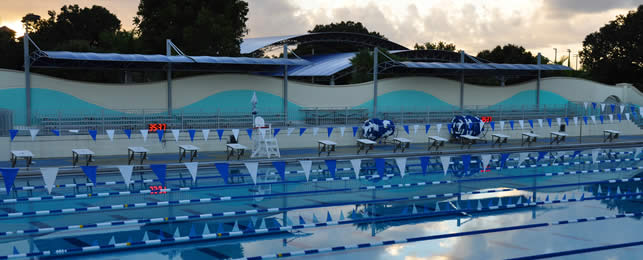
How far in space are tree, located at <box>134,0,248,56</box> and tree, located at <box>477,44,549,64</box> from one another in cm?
2907

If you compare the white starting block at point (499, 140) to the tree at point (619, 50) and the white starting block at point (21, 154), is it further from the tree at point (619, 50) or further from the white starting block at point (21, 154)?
the tree at point (619, 50)

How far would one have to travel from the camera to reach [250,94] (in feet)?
98.2

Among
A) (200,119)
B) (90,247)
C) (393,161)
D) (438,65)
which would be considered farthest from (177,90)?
(90,247)

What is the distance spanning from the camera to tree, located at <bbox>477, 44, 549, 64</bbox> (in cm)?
5916

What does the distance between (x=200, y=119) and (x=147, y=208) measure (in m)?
13.2

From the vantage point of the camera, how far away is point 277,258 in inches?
415

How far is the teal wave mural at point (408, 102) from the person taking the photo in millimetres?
33156

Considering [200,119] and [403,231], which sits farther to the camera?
[200,119]

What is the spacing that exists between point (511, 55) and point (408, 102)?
2968 centimetres

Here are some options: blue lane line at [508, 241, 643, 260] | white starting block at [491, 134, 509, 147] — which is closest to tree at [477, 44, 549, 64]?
white starting block at [491, 134, 509, 147]

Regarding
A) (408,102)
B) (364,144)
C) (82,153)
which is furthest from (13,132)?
(408,102)

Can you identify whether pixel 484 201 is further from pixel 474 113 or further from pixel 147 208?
pixel 474 113

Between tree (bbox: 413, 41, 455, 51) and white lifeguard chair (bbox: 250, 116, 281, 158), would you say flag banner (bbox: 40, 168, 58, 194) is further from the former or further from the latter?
tree (bbox: 413, 41, 455, 51)

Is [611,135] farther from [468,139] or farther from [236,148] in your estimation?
[236,148]
